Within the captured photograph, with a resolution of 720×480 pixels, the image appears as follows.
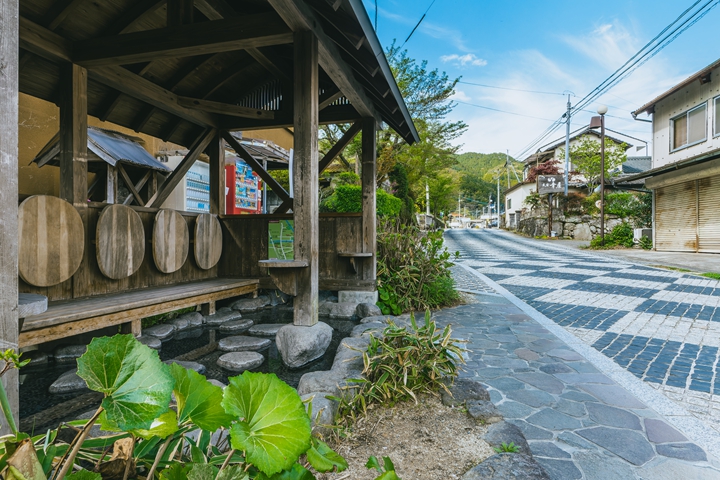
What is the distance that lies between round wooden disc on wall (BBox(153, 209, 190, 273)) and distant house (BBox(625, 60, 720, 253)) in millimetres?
15101

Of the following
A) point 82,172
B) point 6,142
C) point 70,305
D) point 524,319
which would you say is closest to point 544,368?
point 524,319

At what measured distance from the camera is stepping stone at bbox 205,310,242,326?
479cm

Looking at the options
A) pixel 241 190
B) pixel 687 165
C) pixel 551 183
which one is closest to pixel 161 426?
pixel 241 190

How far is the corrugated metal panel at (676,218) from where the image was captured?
44.6 feet

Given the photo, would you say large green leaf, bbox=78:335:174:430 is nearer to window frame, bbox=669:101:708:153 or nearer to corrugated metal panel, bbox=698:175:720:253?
corrugated metal panel, bbox=698:175:720:253

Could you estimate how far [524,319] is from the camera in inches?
193

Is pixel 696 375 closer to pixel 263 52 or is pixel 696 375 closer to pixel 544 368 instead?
pixel 544 368

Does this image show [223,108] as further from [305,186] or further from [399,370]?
[399,370]

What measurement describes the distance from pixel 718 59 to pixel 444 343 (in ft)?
51.4

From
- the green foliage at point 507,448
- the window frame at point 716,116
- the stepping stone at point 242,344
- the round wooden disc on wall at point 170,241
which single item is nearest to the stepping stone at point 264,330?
the stepping stone at point 242,344

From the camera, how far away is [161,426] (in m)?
0.66

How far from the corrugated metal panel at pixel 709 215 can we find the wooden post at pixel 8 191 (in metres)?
17.5

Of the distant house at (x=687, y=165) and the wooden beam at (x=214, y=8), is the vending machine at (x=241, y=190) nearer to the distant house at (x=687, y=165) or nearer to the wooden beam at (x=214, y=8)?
the wooden beam at (x=214, y=8)

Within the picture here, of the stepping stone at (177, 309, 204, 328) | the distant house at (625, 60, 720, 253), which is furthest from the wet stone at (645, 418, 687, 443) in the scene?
the distant house at (625, 60, 720, 253)
